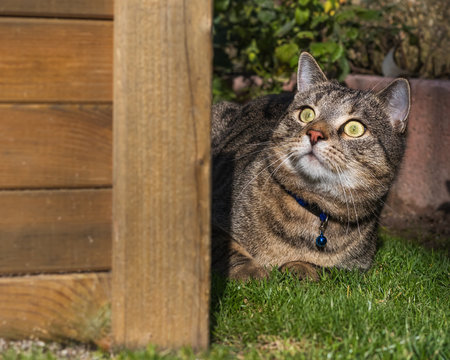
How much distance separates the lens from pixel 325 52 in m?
5.15

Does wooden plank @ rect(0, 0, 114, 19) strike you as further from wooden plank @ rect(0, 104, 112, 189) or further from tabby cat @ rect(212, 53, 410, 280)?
tabby cat @ rect(212, 53, 410, 280)

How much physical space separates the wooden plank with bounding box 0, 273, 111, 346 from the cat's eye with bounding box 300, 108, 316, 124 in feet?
5.51

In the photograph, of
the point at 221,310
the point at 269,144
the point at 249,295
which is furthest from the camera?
the point at 269,144

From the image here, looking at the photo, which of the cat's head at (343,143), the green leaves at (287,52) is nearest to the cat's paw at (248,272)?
the cat's head at (343,143)

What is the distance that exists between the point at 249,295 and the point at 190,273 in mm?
776

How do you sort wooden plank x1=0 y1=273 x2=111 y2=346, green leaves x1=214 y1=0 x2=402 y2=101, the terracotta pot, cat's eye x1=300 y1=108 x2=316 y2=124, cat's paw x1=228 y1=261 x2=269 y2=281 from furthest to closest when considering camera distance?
green leaves x1=214 y1=0 x2=402 y2=101
the terracotta pot
cat's eye x1=300 y1=108 x2=316 y2=124
cat's paw x1=228 y1=261 x2=269 y2=281
wooden plank x1=0 y1=273 x2=111 y2=346

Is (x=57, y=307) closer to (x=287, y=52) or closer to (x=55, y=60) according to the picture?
(x=55, y=60)

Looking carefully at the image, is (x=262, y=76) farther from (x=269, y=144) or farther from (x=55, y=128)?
(x=55, y=128)

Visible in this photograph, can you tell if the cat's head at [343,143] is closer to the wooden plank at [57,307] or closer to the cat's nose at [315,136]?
the cat's nose at [315,136]

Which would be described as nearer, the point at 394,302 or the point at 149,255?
the point at 149,255

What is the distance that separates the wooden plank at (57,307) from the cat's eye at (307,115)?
1679mm

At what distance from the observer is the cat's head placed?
3254mm

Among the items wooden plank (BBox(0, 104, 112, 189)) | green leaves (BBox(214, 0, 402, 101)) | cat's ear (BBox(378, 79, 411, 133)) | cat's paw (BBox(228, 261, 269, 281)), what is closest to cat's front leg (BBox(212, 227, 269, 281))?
cat's paw (BBox(228, 261, 269, 281))

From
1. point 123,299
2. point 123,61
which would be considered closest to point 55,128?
point 123,61
